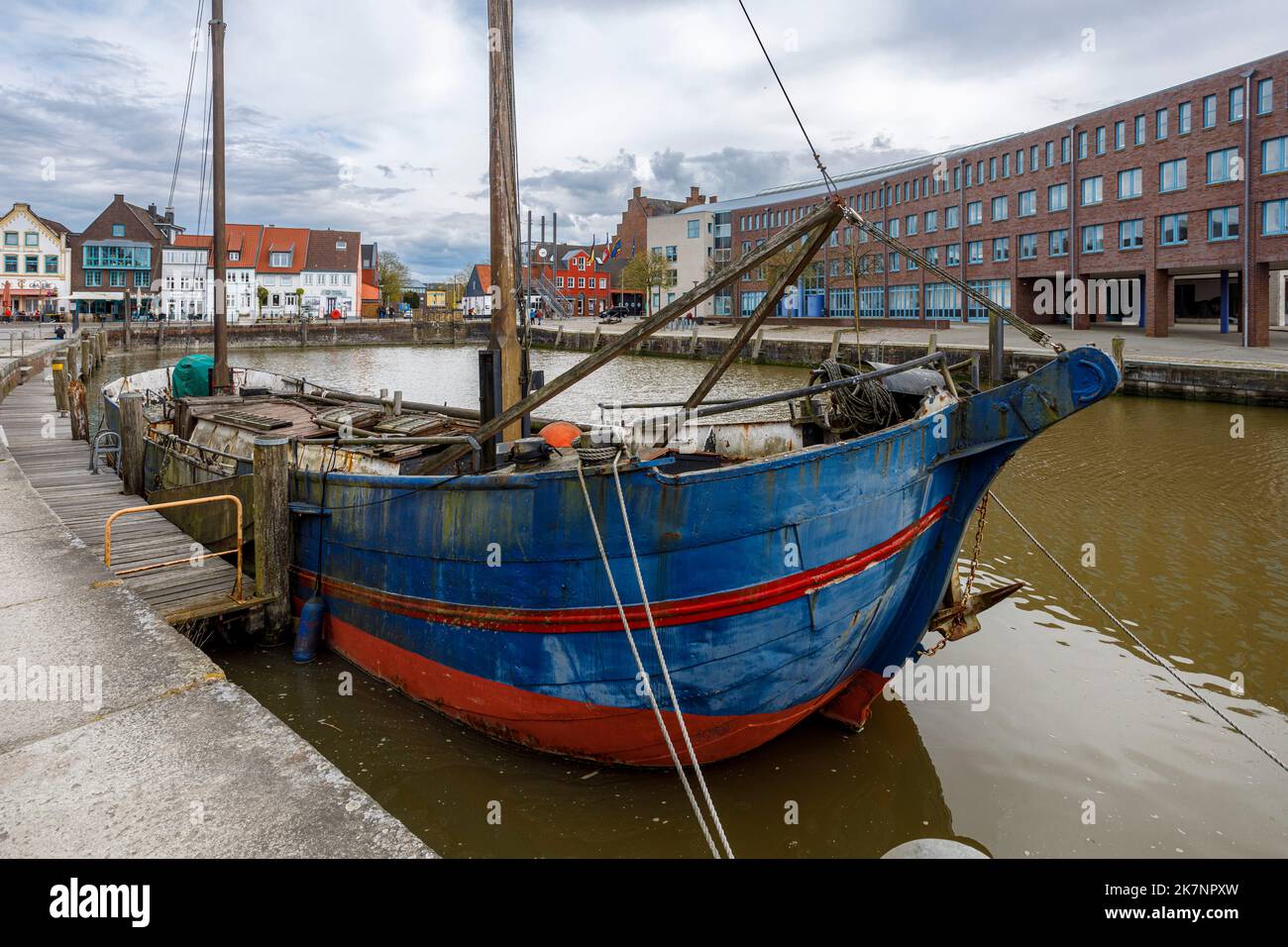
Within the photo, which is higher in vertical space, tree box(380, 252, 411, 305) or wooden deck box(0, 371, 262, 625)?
tree box(380, 252, 411, 305)

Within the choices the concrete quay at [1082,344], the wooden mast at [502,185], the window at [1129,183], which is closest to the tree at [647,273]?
the concrete quay at [1082,344]

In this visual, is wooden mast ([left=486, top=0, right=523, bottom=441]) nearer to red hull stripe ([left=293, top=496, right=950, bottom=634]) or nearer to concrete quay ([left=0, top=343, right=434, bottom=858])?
red hull stripe ([left=293, top=496, right=950, bottom=634])

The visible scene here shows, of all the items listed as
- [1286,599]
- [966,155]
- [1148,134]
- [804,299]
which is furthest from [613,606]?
[804,299]

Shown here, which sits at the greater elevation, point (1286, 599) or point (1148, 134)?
point (1148, 134)

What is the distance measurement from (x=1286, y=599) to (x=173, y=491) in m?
13.0

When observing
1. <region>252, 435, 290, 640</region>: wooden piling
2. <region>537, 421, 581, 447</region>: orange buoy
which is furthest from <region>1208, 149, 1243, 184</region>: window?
<region>252, 435, 290, 640</region>: wooden piling

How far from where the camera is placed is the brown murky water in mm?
5609

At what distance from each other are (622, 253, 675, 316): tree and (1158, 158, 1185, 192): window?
42441 millimetres

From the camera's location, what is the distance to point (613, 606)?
5.56 m

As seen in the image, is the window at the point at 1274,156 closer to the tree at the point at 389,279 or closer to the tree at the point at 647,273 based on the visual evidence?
the tree at the point at 647,273

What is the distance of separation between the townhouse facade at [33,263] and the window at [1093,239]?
3214 inches

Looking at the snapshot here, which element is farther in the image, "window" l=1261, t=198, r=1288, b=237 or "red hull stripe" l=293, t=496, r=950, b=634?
"window" l=1261, t=198, r=1288, b=237

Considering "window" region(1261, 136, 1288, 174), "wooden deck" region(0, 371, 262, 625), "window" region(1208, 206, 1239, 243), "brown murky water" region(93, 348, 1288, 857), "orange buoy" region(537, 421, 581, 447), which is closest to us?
"brown murky water" region(93, 348, 1288, 857)
